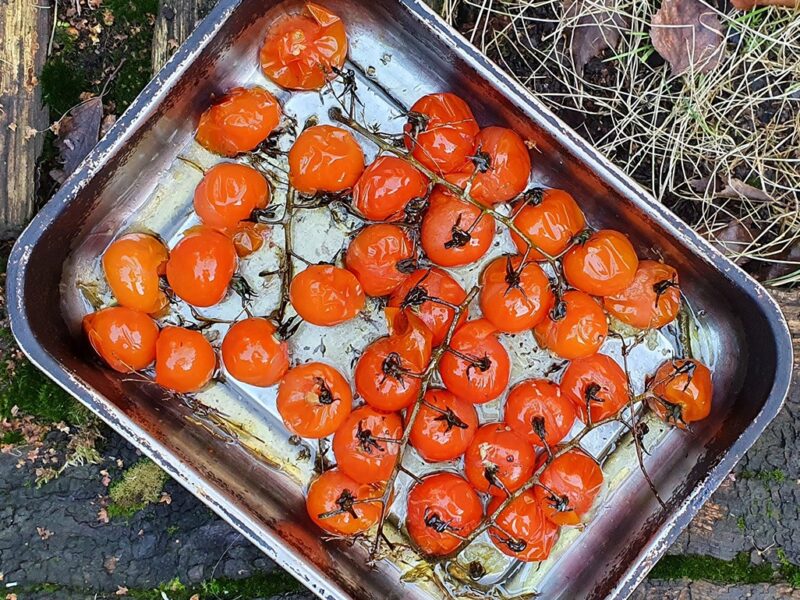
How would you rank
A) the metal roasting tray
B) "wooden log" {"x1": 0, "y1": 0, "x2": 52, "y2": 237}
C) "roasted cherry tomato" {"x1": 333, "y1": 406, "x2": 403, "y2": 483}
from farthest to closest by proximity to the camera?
"wooden log" {"x1": 0, "y1": 0, "x2": 52, "y2": 237} → "roasted cherry tomato" {"x1": 333, "y1": 406, "x2": 403, "y2": 483} → the metal roasting tray

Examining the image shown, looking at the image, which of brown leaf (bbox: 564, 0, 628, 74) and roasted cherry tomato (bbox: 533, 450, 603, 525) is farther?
brown leaf (bbox: 564, 0, 628, 74)

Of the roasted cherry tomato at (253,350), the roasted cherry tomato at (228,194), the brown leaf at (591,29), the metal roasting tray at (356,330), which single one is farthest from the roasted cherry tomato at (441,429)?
the brown leaf at (591,29)

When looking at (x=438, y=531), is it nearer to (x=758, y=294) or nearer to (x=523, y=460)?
(x=523, y=460)

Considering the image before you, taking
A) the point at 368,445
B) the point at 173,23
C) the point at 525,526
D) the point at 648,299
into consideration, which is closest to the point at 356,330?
the point at 368,445

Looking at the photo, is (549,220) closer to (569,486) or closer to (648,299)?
(648,299)

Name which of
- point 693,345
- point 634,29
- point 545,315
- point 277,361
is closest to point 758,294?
point 693,345

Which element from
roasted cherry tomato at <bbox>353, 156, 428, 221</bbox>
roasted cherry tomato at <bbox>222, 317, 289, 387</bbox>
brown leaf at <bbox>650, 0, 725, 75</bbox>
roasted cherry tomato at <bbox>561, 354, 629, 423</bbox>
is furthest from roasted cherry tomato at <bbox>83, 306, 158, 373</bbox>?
brown leaf at <bbox>650, 0, 725, 75</bbox>

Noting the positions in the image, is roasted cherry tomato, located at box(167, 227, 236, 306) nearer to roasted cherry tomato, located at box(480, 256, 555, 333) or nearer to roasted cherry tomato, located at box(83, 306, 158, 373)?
roasted cherry tomato, located at box(83, 306, 158, 373)

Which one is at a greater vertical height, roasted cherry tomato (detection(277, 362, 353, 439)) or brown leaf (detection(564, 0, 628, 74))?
brown leaf (detection(564, 0, 628, 74))
